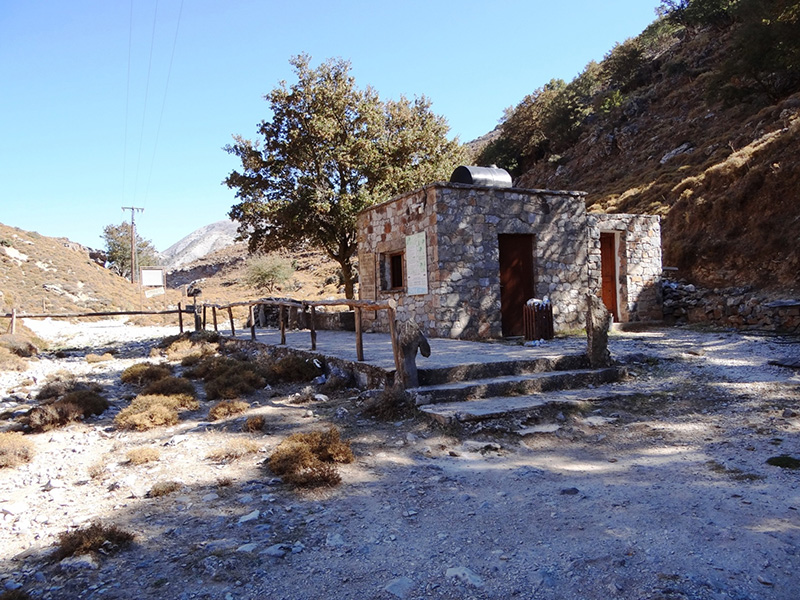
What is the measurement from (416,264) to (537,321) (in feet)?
10.1

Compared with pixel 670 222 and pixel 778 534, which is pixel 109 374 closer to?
pixel 778 534

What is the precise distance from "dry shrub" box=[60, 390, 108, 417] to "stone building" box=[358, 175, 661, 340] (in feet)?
20.4

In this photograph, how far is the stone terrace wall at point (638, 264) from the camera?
1359 centimetres

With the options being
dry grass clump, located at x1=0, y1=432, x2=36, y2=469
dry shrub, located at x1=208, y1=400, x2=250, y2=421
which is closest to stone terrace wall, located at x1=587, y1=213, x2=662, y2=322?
dry shrub, located at x1=208, y1=400, x2=250, y2=421

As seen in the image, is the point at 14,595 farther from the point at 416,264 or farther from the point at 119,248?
the point at 119,248

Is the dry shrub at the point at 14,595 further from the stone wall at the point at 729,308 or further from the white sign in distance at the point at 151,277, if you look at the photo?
the white sign in distance at the point at 151,277

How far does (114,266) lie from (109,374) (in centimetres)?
5163

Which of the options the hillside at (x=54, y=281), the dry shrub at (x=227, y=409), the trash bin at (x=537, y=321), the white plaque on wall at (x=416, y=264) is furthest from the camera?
the hillside at (x=54, y=281)

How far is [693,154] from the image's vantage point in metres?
23.5

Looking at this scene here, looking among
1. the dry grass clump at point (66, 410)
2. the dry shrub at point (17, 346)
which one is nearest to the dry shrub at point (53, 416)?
the dry grass clump at point (66, 410)

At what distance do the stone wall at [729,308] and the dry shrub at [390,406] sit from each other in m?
9.20

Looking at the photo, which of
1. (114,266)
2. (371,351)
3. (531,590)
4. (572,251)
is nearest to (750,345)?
(572,251)

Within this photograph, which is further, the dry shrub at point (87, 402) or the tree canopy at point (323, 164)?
the tree canopy at point (323, 164)

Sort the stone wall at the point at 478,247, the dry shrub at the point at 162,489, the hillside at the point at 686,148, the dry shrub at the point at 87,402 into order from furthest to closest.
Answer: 1. the hillside at the point at 686,148
2. the stone wall at the point at 478,247
3. the dry shrub at the point at 87,402
4. the dry shrub at the point at 162,489
